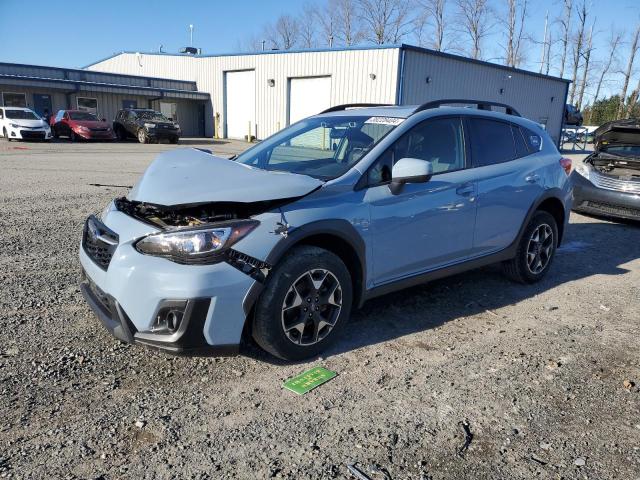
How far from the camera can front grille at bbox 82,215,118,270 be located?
10.4 ft

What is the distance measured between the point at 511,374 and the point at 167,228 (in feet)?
7.85

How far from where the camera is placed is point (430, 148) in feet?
13.6

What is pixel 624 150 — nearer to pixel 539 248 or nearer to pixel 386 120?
pixel 539 248

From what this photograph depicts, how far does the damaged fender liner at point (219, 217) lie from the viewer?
299 cm

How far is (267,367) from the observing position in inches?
133

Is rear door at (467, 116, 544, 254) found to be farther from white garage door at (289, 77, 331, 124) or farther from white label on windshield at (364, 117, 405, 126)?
white garage door at (289, 77, 331, 124)

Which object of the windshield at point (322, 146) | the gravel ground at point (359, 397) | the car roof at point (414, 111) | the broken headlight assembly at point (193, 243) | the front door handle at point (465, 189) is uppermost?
the car roof at point (414, 111)

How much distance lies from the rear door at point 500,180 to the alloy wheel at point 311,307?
1662 millimetres

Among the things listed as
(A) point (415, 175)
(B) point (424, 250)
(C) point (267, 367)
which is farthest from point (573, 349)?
(C) point (267, 367)

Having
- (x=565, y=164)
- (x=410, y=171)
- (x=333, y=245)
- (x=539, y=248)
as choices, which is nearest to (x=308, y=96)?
(x=565, y=164)

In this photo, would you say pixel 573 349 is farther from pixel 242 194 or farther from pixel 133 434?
pixel 133 434

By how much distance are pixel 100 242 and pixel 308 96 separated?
24723 millimetres

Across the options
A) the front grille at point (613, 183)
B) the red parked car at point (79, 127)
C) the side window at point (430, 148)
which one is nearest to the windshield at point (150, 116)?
the red parked car at point (79, 127)

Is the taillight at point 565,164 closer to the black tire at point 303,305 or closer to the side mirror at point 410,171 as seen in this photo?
the side mirror at point 410,171
